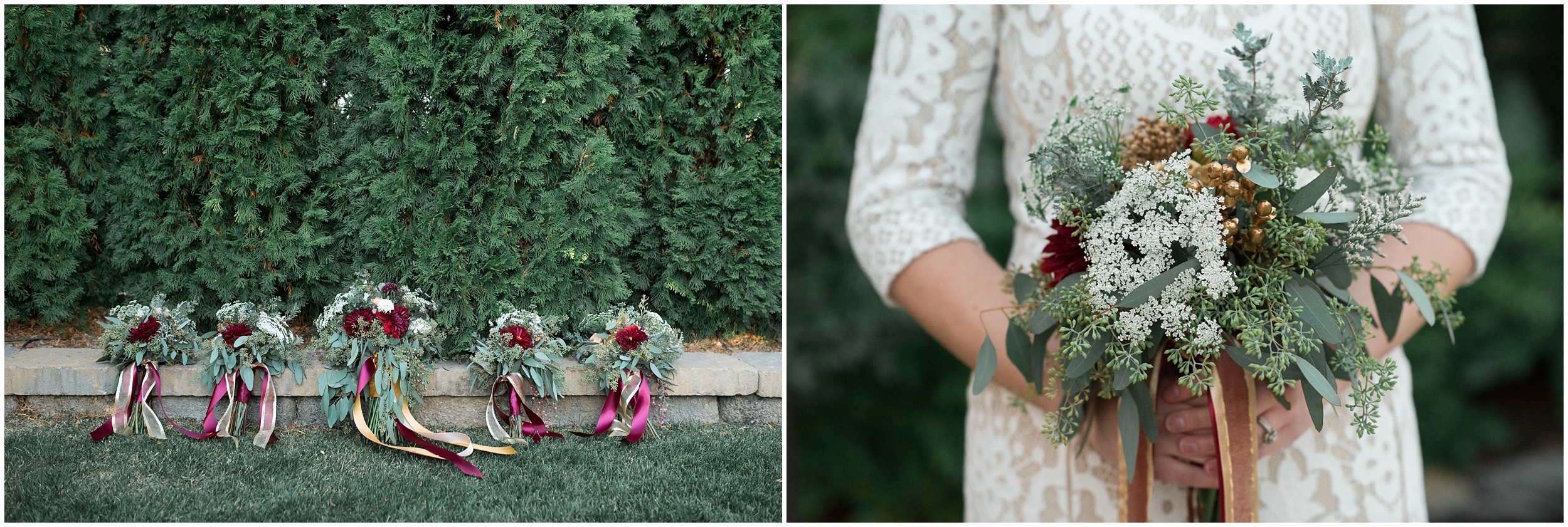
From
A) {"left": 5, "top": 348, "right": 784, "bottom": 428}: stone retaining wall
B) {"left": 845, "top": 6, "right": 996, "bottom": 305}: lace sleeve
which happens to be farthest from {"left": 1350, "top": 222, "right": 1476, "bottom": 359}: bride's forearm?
{"left": 5, "top": 348, "right": 784, "bottom": 428}: stone retaining wall

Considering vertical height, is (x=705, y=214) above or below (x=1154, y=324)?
above

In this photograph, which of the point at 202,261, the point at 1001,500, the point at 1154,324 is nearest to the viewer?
the point at 1154,324

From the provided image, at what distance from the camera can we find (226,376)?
2.58m

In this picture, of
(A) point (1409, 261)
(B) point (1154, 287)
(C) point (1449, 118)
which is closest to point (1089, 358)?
(B) point (1154, 287)

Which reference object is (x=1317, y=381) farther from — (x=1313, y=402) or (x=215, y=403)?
(x=215, y=403)

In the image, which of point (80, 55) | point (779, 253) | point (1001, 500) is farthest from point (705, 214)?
point (80, 55)

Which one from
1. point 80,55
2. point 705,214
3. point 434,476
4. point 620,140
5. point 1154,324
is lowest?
point 434,476

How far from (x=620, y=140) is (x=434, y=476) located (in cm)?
126

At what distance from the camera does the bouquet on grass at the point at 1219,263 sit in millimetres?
1078

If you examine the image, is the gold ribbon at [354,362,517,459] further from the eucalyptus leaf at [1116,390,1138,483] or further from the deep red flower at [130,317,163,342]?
the eucalyptus leaf at [1116,390,1138,483]

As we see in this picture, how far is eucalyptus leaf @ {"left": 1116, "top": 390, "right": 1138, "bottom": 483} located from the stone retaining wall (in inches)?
56.8

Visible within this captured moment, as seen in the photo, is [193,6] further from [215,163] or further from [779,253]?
[779,253]

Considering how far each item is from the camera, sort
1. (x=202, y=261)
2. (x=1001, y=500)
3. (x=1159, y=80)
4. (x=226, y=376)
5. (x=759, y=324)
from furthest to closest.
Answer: (x=759, y=324) < (x=202, y=261) < (x=226, y=376) < (x=1001, y=500) < (x=1159, y=80)

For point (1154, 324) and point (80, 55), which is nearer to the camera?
point (1154, 324)
